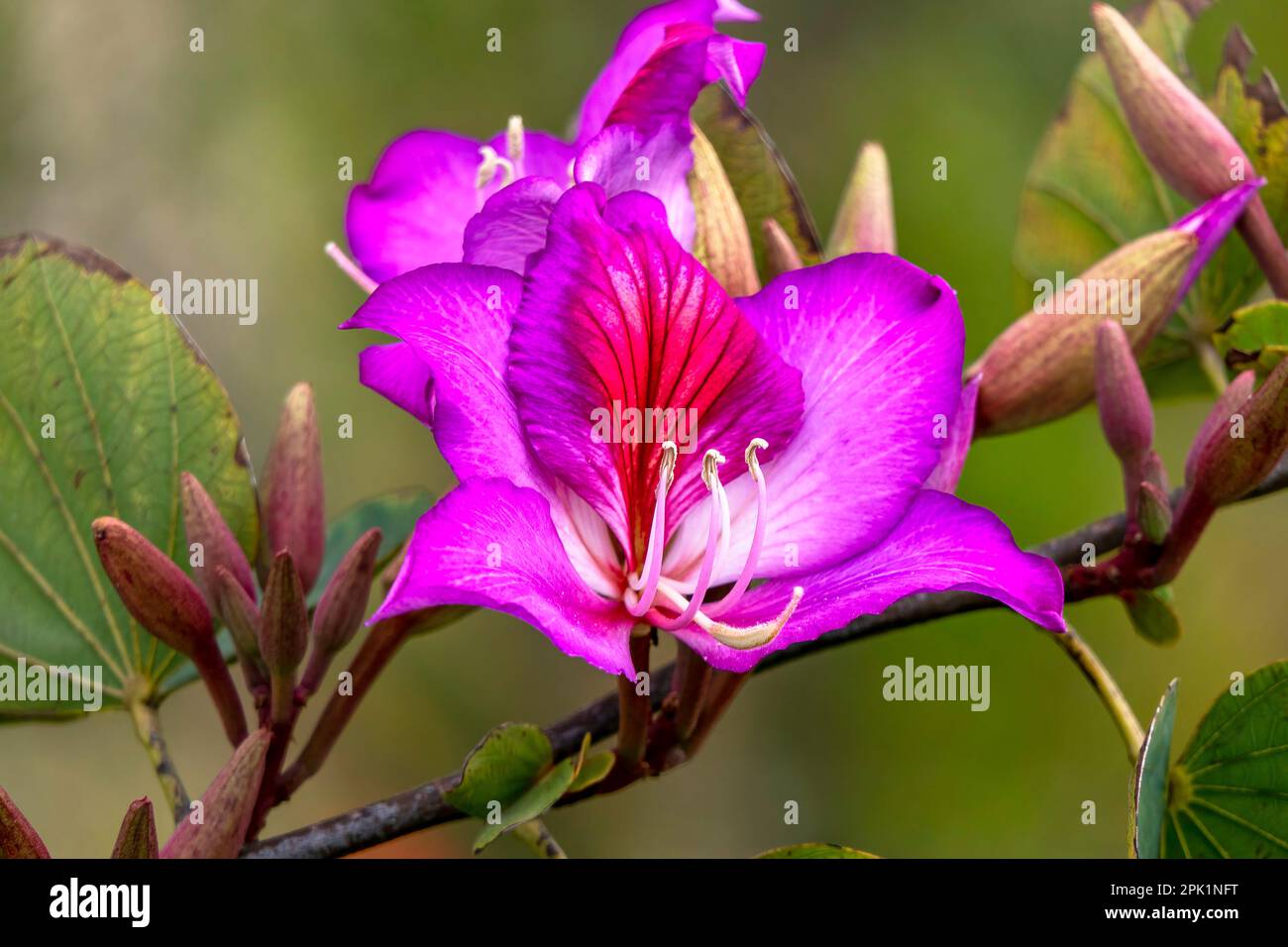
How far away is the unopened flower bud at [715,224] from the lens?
95cm

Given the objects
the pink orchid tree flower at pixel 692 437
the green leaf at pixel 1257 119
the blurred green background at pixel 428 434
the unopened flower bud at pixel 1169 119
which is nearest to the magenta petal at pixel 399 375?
the pink orchid tree flower at pixel 692 437

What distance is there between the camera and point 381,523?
1.22m

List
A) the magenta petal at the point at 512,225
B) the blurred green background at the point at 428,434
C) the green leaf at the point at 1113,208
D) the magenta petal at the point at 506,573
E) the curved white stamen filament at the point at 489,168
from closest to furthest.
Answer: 1. the magenta petal at the point at 506,573
2. the magenta petal at the point at 512,225
3. the curved white stamen filament at the point at 489,168
4. the green leaf at the point at 1113,208
5. the blurred green background at the point at 428,434

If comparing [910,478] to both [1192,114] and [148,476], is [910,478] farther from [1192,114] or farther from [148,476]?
[148,476]

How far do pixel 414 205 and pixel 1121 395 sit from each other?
52 centimetres

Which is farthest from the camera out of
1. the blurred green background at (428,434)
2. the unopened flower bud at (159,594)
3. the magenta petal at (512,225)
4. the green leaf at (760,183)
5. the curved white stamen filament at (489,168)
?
the blurred green background at (428,434)

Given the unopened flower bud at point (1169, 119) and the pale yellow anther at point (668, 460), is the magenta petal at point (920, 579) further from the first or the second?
the unopened flower bud at point (1169, 119)

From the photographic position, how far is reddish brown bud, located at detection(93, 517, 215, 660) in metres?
0.91

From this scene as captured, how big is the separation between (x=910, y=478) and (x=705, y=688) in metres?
0.19

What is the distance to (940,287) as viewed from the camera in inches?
33.0

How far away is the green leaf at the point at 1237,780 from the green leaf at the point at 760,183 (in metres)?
0.44

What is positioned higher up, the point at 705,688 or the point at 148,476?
the point at 148,476

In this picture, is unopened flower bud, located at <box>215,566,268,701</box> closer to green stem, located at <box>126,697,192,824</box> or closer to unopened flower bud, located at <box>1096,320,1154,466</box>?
green stem, located at <box>126,697,192,824</box>

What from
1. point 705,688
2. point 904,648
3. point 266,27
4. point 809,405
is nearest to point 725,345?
point 809,405
